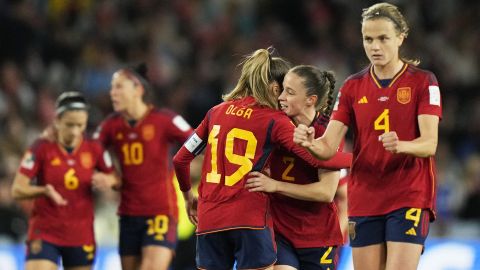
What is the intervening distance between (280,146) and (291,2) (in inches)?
384

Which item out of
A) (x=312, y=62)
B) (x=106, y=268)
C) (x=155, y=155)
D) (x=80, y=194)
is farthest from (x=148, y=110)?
(x=312, y=62)

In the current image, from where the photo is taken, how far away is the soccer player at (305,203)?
266 inches

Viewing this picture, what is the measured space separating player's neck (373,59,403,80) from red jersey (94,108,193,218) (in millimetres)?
2858

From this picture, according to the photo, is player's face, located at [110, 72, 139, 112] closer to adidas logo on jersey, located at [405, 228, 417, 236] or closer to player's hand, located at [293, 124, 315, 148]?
player's hand, located at [293, 124, 315, 148]

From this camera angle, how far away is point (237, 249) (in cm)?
647

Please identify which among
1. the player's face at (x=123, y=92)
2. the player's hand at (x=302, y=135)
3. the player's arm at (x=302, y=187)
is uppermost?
the player's face at (x=123, y=92)

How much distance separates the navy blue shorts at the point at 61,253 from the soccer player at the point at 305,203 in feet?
9.19

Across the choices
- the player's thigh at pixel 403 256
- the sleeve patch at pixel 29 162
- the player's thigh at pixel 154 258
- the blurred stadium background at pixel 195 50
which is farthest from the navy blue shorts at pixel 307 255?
the blurred stadium background at pixel 195 50

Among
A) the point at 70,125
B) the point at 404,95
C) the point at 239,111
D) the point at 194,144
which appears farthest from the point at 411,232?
the point at 70,125

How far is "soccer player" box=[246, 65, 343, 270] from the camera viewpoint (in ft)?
22.2

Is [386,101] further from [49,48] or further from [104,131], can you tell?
[49,48]

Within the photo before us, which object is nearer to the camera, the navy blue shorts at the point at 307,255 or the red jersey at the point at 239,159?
the red jersey at the point at 239,159

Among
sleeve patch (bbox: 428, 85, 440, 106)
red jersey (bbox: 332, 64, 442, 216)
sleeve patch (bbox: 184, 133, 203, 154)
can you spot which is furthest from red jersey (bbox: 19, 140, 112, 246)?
sleeve patch (bbox: 428, 85, 440, 106)

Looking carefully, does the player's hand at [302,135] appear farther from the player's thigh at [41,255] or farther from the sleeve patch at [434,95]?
the player's thigh at [41,255]
